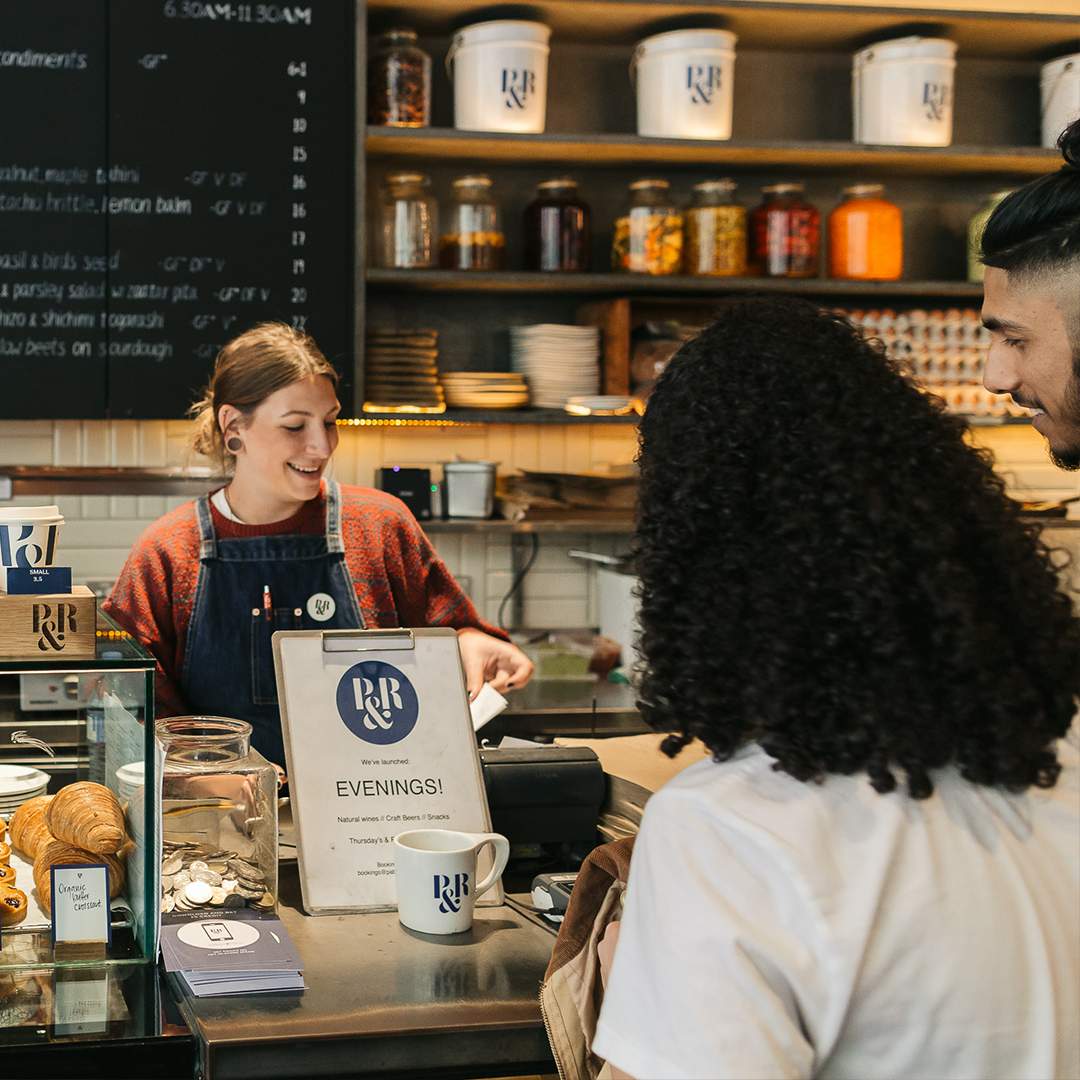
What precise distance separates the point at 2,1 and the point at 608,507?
2.02 metres

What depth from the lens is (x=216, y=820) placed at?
1.29 m

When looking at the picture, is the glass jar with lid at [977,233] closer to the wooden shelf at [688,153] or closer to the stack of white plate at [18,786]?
the wooden shelf at [688,153]

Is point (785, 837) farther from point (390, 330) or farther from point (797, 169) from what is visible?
point (797, 169)

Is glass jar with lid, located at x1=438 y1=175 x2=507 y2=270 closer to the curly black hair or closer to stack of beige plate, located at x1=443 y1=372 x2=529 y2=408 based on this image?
stack of beige plate, located at x1=443 y1=372 x2=529 y2=408

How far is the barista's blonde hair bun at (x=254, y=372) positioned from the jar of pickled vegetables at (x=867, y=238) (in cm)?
166

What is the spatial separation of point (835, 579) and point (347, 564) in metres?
1.68

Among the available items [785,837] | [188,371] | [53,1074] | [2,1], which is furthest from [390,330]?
[785,837]

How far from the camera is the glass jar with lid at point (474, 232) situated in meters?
3.25

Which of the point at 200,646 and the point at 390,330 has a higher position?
the point at 390,330

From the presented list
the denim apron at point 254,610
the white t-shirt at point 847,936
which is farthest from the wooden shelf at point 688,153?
the white t-shirt at point 847,936

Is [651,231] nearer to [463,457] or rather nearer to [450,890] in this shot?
[463,457]

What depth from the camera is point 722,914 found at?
0.71 metres

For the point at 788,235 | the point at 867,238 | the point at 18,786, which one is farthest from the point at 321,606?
the point at 867,238

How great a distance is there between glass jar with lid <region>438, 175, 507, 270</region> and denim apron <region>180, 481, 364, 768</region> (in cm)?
109
